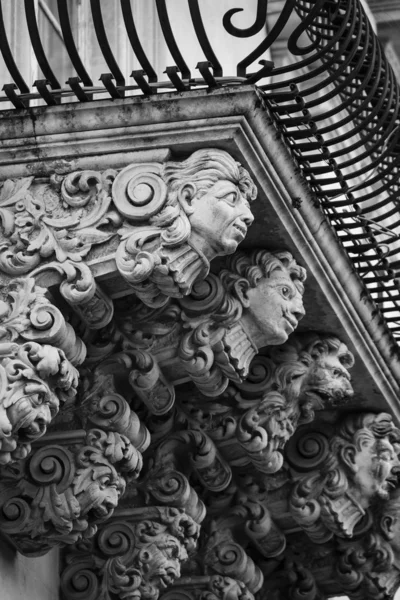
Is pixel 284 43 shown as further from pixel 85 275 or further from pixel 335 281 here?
pixel 85 275

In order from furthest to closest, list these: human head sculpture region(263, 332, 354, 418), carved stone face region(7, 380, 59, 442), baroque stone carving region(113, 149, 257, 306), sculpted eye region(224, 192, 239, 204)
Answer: human head sculpture region(263, 332, 354, 418) < sculpted eye region(224, 192, 239, 204) < baroque stone carving region(113, 149, 257, 306) < carved stone face region(7, 380, 59, 442)

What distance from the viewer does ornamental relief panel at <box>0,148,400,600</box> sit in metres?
8.10

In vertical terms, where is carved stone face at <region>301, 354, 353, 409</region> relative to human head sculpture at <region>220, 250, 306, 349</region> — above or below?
below

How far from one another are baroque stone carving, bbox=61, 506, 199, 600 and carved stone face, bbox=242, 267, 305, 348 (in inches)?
40.6

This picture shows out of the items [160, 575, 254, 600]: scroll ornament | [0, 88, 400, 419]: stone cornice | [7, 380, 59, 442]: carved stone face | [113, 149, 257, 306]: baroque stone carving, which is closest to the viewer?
[7, 380, 59, 442]: carved stone face

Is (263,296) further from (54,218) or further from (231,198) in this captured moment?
(54,218)

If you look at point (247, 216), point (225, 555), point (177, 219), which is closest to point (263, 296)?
point (247, 216)

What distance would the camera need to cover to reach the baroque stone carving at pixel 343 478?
999 centimetres

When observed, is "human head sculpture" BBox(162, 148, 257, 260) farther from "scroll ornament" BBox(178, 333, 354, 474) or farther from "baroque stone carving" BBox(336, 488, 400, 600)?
"baroque stone carving" BBox(336, 488, 400, 600)

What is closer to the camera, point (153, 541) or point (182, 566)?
point (153, 541)

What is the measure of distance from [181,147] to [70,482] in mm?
1416

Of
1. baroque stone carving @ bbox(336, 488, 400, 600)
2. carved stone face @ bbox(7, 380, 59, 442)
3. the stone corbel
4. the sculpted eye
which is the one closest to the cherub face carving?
baroque stone carving @ bbox(336, 488, 400, 600)

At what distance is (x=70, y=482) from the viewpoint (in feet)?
28.3

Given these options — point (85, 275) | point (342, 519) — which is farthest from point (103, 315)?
point (342, 519)
